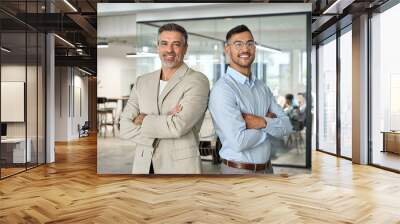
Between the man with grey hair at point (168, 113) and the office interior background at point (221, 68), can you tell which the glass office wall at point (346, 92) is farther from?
the man with grey hair at point (168, 113)

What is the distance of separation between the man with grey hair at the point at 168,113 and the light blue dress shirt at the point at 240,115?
27cm

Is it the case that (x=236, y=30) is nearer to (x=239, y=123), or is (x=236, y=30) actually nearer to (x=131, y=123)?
(x=239, y=123)

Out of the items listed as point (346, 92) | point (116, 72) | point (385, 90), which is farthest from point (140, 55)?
point (346, 92)

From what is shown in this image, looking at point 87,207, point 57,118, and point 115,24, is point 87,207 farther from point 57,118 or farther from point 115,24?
point 57,118

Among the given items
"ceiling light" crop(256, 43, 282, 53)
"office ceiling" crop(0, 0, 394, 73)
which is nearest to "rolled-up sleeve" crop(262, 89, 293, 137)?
"ceiling light" crop(256, 43, 282, 53)

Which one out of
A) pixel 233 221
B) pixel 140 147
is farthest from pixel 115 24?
pixel 233 221

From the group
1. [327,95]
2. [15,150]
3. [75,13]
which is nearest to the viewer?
[15,150]

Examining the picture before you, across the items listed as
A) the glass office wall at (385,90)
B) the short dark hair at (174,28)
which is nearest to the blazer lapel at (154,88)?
the short dark hair at (174,28)

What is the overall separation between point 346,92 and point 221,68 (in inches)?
159

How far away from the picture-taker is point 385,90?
743 centimetres

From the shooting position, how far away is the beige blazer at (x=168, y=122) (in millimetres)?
6109

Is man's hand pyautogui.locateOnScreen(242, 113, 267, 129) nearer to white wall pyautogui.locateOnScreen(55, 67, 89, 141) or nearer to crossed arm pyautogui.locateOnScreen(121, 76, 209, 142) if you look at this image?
crossed arm pyautogui.locateOnScreen(121, 76, 209, 142)

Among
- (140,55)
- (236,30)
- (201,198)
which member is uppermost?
(236,30)

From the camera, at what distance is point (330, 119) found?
33.3ft
